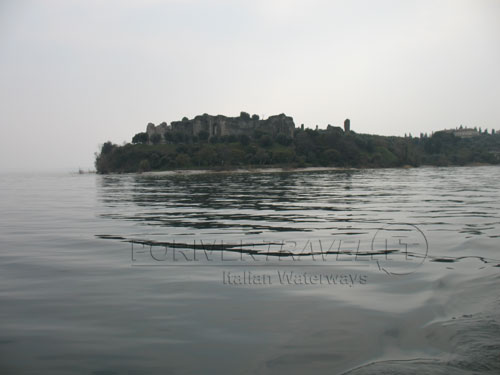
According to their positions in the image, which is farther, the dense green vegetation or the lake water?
the dense green vegetation

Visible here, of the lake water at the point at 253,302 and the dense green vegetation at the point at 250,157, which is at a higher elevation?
the dense green vegetation at the point at 250,157

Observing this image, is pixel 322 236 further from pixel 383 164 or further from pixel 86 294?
pixel 383 164

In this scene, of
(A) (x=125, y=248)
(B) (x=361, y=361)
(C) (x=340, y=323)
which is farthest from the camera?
(A) (x=125, y=248)

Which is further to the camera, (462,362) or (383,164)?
(383,164)

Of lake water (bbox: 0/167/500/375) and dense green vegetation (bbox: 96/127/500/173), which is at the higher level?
dense green vegetation (bbox: 96/127/500/173)

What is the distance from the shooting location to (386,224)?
1736cm

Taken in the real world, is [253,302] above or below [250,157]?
below

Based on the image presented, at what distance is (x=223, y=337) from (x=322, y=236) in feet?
30.4

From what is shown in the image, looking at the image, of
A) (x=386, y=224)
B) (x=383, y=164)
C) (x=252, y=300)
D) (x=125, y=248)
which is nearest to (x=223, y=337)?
(x=252, y=300)

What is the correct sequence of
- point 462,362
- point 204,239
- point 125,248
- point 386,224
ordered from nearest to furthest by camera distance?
1. point 462,362
2. point 125,248
3. point 204,239
4. point 386,224

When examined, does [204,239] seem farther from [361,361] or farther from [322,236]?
[361,361]

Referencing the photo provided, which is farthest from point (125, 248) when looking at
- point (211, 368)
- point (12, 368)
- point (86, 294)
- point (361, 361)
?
point (361, 361)

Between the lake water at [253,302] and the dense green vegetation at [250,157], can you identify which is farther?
the dense green vegetation at [250,157]

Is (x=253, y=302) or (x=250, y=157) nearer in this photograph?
(x=253, y=302)
